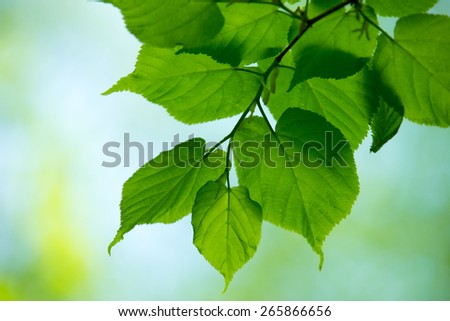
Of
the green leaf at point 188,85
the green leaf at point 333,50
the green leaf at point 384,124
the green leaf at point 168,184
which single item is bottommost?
the green leaf at point 168,184

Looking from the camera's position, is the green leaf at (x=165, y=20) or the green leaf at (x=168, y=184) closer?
the green leaf at (x=165, y=20)

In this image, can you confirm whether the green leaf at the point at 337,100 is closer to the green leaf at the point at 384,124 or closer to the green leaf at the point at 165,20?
the green leaf at the point at 384,124

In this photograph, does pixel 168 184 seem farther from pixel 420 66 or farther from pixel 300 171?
pixel 420 66

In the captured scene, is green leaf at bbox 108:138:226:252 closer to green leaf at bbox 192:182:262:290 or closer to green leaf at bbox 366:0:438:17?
green leaf at bbox 192:182:262:290

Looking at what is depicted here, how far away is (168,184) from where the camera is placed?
0.45 m

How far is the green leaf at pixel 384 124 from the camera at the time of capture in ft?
1.35

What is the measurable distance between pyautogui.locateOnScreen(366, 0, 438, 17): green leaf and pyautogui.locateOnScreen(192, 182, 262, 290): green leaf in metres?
0.17

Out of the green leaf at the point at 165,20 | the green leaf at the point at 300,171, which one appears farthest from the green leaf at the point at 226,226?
the green leaf at the point at 165,20

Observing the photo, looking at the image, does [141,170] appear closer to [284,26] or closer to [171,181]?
[171,181]

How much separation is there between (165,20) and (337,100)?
0.18 m

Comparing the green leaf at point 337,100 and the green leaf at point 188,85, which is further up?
the green leaf at point 188,85

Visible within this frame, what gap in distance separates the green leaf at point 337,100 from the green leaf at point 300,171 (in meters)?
0.03

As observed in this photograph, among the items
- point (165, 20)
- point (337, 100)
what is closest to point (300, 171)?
point (337, 100)

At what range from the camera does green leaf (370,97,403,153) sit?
41 centimetres
